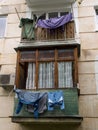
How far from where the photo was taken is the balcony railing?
946 cm

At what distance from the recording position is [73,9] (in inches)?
418

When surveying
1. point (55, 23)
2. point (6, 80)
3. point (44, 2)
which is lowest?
point (6, 80)

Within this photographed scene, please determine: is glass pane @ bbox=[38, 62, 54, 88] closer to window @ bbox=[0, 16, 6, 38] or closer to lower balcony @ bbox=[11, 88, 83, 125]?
lower balcony @ bbox=[11, 88, 83, 125]

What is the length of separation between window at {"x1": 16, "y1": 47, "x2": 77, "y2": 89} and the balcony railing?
77 cm

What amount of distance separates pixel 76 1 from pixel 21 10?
2.63m

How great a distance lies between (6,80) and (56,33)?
2844 mm

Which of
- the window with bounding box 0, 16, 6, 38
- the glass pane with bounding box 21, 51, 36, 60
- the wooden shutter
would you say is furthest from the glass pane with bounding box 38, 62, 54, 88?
the window with bounding box 0, 16, 6, 38

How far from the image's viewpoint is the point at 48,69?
8.76 m

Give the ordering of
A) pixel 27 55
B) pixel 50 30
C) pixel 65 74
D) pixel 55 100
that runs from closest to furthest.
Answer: pixel 55 100, pixel 65 74, pixel 27 55, pixel 50 30

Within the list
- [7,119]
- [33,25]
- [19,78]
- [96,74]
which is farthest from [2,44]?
[96,74]

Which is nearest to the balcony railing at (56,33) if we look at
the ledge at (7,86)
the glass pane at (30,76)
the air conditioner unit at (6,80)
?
the glass pane at (30,76)

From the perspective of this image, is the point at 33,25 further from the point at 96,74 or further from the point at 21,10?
the point at 96,74

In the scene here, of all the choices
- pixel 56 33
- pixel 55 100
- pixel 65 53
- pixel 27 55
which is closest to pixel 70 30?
pixel 56 33

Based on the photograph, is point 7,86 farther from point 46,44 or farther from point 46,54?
point 46,44
